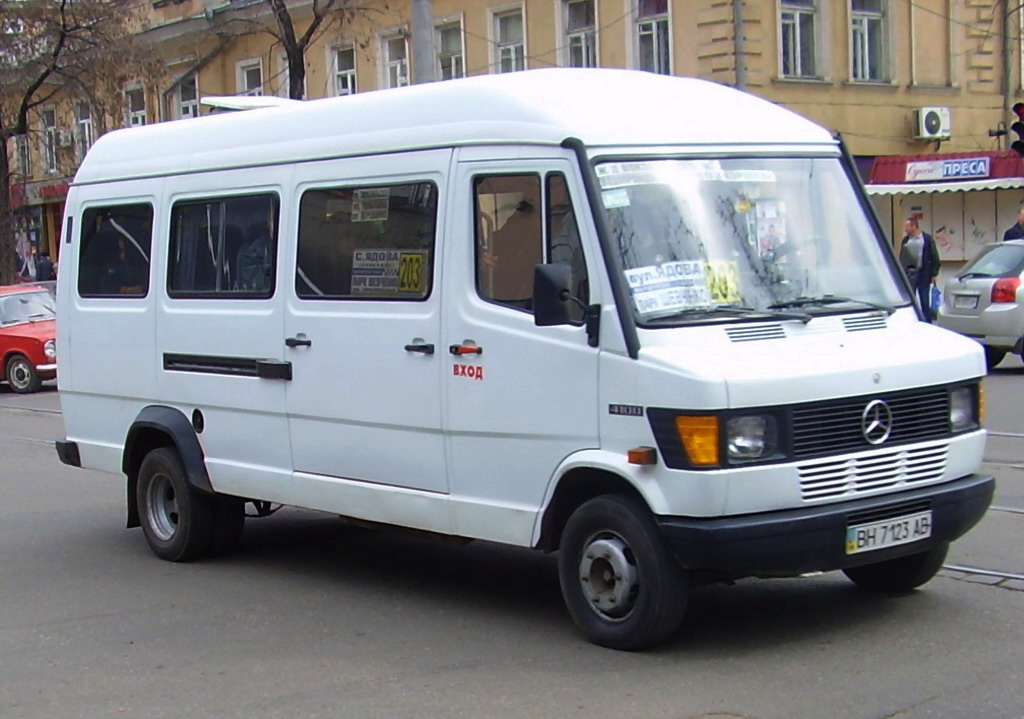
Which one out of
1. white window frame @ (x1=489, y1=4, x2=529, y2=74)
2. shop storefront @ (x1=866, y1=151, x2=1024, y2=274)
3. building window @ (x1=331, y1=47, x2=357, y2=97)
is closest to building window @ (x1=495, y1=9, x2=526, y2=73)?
white window frame @ (x1=489, y1=4, x2=529, y2=74)

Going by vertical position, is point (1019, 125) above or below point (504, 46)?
below

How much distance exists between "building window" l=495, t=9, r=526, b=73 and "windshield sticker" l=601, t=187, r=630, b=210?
26.0 m

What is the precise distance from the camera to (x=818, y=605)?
7.44m

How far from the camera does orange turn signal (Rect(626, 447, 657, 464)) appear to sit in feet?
21.0

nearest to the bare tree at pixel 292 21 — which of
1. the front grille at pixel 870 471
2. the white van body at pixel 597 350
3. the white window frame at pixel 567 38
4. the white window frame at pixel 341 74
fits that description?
the white window frame at pixel 341 74

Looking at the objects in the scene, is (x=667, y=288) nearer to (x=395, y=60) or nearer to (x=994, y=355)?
(x=994, y=355)

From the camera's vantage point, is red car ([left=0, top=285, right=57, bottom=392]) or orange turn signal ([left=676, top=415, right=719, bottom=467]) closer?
orange turn signal ([left=676, top=415, right=719, bottom=467])

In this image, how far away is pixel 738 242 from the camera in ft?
22.7

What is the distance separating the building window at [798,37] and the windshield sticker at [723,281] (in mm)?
24754

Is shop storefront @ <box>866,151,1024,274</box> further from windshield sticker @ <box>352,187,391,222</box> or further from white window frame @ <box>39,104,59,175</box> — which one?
white window frame @ <box>39,104,59,175</box>

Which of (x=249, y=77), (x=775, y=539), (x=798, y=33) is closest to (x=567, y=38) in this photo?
(x=798, y=33)

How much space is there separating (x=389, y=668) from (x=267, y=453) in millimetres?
2267

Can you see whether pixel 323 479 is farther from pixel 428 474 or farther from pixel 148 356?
pixel 148 356

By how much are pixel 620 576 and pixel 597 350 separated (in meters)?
0.96
